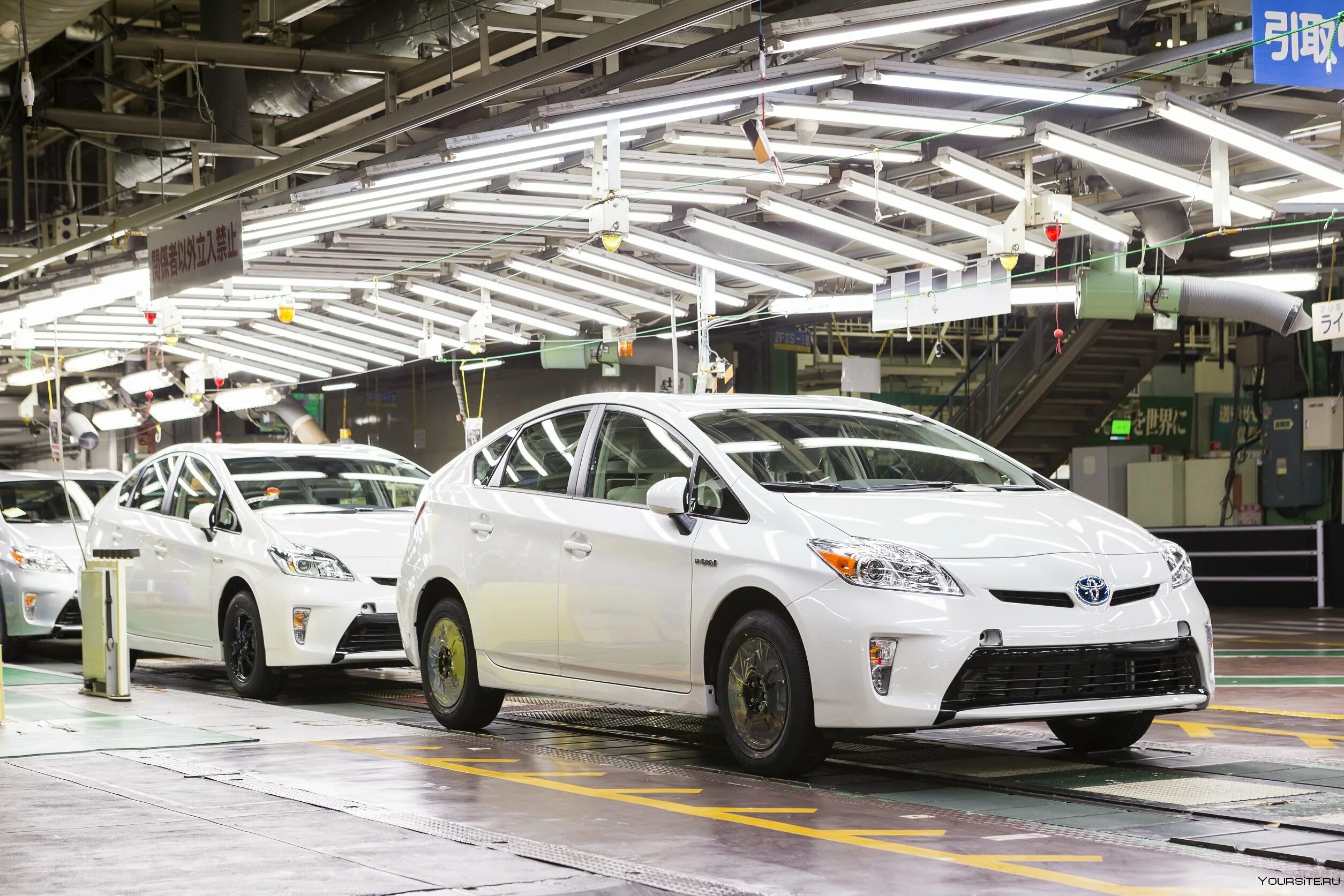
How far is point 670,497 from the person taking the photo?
22.4ft

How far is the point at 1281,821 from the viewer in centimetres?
540

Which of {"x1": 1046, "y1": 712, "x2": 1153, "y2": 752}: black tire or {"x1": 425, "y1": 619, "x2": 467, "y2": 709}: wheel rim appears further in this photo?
{"x1": 425, "y1": 619, "x2": 467, "y2": 709}: wheel rim

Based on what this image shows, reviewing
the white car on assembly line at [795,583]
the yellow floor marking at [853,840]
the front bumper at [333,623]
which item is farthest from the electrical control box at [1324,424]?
the yellow floor marking at [853,840]

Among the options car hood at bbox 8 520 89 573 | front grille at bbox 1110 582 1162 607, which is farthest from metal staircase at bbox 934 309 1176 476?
front grille at bbox 1110 582 1162 607

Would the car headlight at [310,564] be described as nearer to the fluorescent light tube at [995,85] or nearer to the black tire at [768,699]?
the black tire at [768,699]

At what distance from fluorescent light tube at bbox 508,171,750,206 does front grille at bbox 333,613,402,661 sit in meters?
3.93

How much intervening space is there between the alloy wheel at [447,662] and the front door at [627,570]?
972 millimetres

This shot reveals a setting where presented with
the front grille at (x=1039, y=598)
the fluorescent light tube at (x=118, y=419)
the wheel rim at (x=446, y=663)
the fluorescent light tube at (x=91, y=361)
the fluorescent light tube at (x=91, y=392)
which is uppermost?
the fluorescent light tube at (x=91, y=361)

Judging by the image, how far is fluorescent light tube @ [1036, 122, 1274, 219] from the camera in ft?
37.7

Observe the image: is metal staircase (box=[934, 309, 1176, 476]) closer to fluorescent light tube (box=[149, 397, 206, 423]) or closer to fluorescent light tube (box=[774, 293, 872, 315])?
fluorescent light tube (box=[774, 293, 872, 315])

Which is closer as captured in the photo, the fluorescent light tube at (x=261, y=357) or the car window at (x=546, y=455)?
the car window at (x=546, y=455)

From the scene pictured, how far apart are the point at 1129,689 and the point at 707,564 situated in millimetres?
1695

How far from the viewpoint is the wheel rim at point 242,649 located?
10234mm

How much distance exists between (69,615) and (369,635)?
4.17 meters
